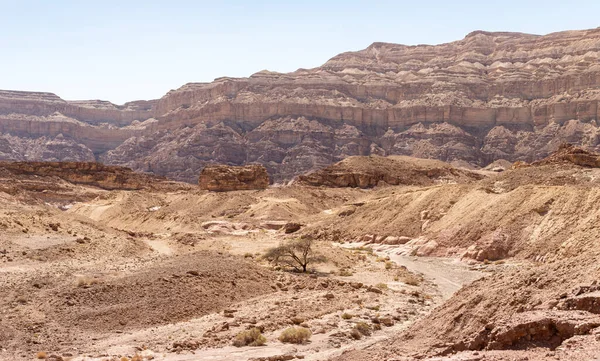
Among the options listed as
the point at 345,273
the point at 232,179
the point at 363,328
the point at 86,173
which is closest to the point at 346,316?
the point at 363,328

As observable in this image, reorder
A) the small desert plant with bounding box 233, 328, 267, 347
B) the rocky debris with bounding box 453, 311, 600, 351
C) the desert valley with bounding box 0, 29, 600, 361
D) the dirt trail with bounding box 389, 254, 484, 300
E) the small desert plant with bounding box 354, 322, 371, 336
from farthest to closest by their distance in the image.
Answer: the dirt trail with bounding box 389, 254, 484, 300
the small desert plant with bounding box 354, 322, 371, 336
the small desert plant with bounding box 233, 328, 267, 347
the desert valley with bounding box 0, 29, 600, 361
the rocky debris with bounding box 453, 311, 600, 351

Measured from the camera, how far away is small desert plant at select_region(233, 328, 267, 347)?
16.3m

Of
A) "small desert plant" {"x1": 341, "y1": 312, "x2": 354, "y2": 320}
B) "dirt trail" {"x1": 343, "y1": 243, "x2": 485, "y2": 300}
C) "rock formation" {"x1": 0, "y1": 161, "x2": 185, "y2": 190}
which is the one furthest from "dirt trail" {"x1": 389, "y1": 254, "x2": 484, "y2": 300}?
"rock formation" {"x1": 0, "y1": 161, "x2": 185, "y2": 190}

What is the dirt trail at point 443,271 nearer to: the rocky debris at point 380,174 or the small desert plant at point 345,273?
the small desert plant at point 345,273

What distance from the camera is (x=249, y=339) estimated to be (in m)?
16.4

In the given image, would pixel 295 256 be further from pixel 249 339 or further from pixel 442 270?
pixel 249 339

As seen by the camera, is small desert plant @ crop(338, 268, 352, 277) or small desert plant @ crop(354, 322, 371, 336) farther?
small desert plant @ crop(338, 268, 352, 277)

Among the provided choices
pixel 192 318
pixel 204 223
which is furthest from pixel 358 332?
pixel 204 223

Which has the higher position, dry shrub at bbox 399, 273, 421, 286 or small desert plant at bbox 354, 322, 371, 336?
small desert plant at bbox 354, 322, 371, 336

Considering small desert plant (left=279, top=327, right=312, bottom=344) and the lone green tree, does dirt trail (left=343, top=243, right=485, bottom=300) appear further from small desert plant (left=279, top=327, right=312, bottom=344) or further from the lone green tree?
small desert plant (left=279, top=327, right=312, bottom=344)

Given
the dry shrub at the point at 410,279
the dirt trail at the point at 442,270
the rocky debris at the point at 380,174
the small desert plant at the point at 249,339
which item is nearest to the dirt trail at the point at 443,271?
the dirt trail at the point at 442,270

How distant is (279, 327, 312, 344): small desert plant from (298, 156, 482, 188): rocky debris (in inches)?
2875

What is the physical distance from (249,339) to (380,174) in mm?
75907

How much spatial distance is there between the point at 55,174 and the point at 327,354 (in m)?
86.1
